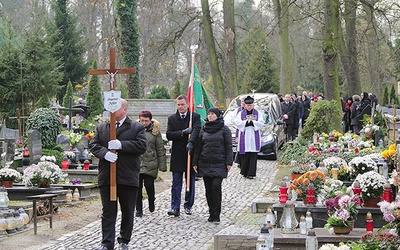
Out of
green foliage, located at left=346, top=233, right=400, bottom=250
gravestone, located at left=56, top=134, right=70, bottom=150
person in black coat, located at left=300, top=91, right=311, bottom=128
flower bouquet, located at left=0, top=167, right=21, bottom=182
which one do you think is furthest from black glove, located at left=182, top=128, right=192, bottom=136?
person in black coat, located at left=300, top=91, right=311, bottom=128

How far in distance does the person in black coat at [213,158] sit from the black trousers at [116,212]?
3.10m

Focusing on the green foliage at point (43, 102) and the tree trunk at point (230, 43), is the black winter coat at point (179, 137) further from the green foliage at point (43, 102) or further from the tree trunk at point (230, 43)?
the tree trunk at point (230, 43)

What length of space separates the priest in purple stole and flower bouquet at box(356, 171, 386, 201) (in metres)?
9.10

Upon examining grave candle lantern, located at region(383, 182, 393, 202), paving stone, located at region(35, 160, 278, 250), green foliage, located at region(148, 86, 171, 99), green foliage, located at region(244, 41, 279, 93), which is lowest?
paving stone, located at region(35, 160, 278, 250)

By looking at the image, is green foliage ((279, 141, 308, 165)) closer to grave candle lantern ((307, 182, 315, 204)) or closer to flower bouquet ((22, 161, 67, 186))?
flower bouquet ((22, 161, 67, 186))

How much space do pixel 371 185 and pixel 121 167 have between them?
10.7 ft

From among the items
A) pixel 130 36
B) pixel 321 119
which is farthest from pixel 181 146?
pixel 130 36

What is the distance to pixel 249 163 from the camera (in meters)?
20.4

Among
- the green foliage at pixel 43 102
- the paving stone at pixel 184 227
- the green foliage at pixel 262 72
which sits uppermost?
the green foliage at pixel 262 72

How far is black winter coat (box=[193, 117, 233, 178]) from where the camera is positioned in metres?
13.9

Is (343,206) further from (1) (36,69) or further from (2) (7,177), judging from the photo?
(1) (36,69)

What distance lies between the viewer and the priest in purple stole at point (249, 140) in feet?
66.4

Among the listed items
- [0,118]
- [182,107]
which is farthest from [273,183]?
[0,118]

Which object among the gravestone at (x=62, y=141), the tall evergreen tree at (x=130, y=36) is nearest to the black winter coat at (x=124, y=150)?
the gravestone at (x=62, y=141)
